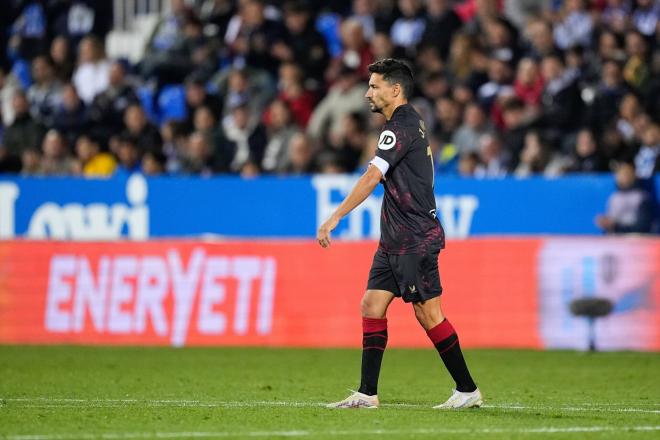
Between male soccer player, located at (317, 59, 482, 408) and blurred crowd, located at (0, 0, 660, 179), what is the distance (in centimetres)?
796

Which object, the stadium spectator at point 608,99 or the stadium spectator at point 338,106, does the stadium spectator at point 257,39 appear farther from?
the stadium spectator at point 608,99

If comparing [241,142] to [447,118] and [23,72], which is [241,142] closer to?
[447,118]

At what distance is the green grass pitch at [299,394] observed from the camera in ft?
26.3

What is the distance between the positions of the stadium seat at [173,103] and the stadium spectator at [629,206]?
745 cm

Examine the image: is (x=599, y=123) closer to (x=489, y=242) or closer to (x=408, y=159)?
(x=489, y=242)

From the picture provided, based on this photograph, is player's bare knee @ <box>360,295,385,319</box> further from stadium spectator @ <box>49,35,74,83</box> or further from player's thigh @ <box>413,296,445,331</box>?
stadium spectator @ <box>49,35,74,83</box>

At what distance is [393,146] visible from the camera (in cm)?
898

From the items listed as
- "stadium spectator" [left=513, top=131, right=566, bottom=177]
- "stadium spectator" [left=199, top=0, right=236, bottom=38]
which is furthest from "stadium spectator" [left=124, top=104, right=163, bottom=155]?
"stadium spectator" [left=513, top=131, right=566, bottom=177]

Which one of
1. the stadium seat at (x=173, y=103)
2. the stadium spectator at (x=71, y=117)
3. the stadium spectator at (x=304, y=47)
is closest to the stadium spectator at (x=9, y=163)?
the stadium spectator at (x=71, y=117)

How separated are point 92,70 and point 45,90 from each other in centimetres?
84

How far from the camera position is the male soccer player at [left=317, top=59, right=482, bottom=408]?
9.02 meters

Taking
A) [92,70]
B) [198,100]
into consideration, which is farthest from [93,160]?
[92,70]

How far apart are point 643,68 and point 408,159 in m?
9.66

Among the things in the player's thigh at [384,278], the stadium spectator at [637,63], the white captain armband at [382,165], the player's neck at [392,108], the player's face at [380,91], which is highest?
the stadium spectator at [637,63]
